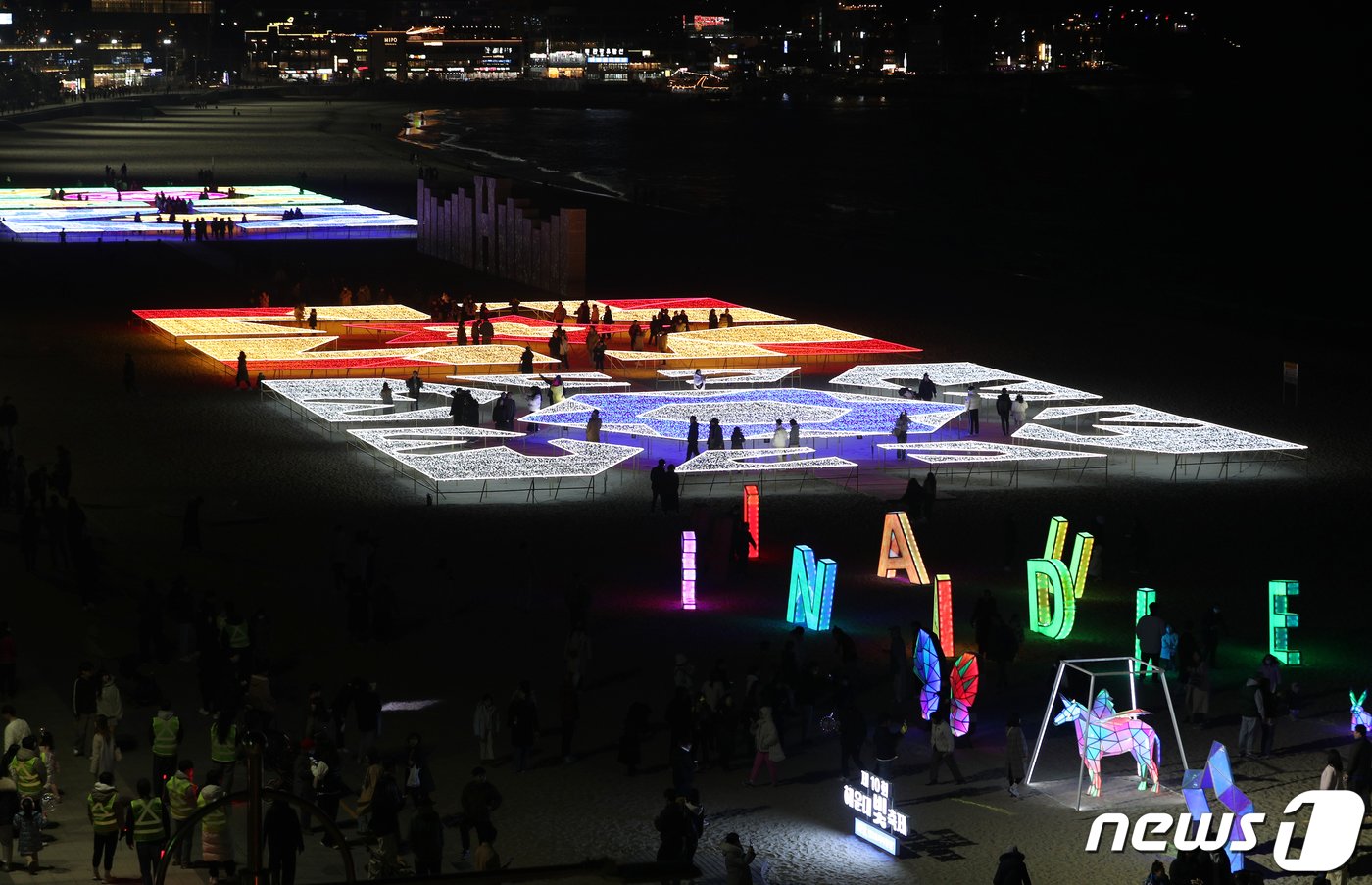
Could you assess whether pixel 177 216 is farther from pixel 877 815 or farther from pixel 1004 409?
pixel 877 815

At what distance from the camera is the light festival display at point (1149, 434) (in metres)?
34.2

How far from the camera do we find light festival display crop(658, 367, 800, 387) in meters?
40.8

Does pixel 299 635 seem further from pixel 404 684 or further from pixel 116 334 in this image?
pixel 116 334

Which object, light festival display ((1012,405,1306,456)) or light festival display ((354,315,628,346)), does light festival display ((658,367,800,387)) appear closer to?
light festival display ((354,315,628,346))

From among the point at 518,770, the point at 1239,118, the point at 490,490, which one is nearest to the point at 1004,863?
the point at 518,770

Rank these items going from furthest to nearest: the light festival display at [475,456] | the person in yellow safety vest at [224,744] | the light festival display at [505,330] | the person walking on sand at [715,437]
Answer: the light festival display at [505,330] → the person walking on sand at [715,437] → the light festival display at [475,456] → the person in yellow safety vest at [224,744]

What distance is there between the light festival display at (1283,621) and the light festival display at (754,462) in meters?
11.2

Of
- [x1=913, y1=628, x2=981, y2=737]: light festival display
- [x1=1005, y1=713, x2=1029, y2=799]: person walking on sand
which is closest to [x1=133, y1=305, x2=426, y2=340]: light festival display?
[x1=913, y1=628, x2=981, y2=737]: light festival display

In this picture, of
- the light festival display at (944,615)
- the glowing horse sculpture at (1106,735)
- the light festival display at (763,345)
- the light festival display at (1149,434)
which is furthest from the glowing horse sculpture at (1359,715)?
the light festival display at (763,345)

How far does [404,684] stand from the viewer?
21.3 metres

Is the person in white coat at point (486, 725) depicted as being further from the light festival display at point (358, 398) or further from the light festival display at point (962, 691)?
the light festival display at point (358, 398)

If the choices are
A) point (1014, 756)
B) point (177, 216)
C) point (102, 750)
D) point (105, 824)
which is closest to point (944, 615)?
point (1014, 756)

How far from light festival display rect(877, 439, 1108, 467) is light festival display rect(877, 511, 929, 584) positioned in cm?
707

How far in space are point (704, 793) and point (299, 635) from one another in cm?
710
